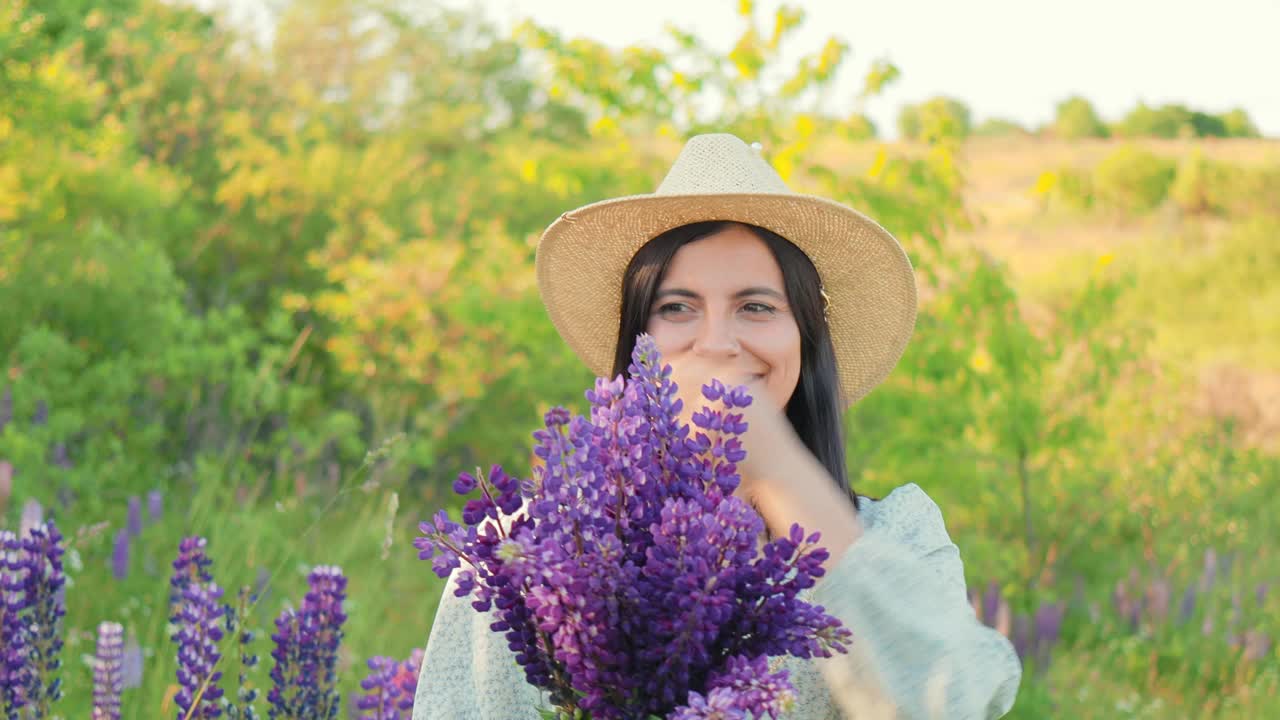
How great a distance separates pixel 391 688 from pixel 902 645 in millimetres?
1433

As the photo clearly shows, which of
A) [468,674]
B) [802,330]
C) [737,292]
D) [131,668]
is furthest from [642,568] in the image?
[131,668]

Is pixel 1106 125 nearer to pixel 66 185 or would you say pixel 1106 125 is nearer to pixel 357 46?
pixel 357 46

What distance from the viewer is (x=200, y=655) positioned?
2012 mm

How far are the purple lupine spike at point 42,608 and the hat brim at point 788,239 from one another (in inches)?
41.5

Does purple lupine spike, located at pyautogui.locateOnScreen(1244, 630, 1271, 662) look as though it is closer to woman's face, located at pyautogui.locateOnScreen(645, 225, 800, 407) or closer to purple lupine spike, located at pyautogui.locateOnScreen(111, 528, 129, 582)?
woman's face, located at pyautogui.locateOnScreen(645, 225, 800, 407)

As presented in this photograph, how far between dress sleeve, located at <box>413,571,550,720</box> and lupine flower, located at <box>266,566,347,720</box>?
373 millimetres

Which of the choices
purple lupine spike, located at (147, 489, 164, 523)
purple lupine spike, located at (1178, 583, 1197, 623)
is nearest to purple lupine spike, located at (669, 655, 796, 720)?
purple lupine spike, located at (147, 489, 164, 523)

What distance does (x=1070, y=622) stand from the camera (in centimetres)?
671

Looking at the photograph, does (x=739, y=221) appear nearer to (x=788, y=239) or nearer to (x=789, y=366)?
(x=788, y=239)

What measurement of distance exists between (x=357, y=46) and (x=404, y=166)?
7.74 m

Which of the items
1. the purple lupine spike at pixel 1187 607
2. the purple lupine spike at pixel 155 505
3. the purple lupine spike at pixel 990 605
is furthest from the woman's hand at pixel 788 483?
the purple lupine spike at pixel 1187 607

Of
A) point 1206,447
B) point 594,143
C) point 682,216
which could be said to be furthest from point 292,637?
point 594,143

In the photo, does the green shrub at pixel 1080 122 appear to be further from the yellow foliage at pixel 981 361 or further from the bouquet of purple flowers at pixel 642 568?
the bouquet of purple flowers at pixel 642 568

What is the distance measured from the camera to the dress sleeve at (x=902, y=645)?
1105 millimetres
